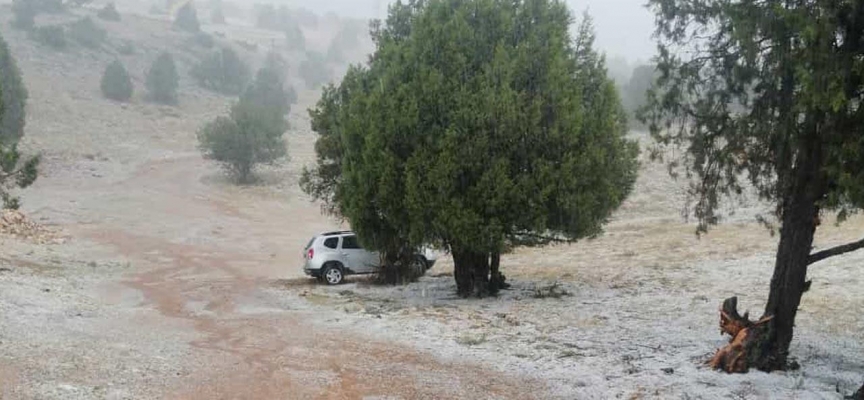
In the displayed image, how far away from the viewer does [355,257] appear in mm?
23125

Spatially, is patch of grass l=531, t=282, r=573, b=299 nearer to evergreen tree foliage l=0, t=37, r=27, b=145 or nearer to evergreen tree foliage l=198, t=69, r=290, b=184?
evergreen tree foliage l=198, t=69, r=290, b=184

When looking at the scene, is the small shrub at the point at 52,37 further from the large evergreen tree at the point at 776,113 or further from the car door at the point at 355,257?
the large evergreen tree at the point at 776,113

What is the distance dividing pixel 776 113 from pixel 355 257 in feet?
49.3

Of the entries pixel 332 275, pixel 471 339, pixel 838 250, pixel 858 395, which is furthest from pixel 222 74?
pixel 858 395

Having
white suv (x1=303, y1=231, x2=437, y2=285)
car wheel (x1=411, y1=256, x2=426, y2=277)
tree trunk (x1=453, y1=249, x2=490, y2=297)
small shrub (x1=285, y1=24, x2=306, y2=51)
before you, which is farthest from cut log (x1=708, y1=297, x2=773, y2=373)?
small shrub (x1=285, y1=24, x2=306, y2=51)

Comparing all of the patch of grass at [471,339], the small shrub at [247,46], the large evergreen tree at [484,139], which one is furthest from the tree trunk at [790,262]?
the small shrub at [247,46]

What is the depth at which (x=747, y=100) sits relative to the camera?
10844 millimetres

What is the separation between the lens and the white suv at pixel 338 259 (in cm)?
2295

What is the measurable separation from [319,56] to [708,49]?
13463 cm

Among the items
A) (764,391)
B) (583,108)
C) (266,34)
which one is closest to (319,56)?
(266,34)

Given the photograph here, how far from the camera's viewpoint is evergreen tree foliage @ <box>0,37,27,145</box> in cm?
5103

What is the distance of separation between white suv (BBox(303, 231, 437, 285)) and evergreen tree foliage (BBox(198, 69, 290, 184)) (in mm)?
32899

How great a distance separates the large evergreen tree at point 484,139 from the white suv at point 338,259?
4240 millimetres

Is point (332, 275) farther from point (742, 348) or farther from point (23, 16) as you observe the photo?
point (23, 16)
